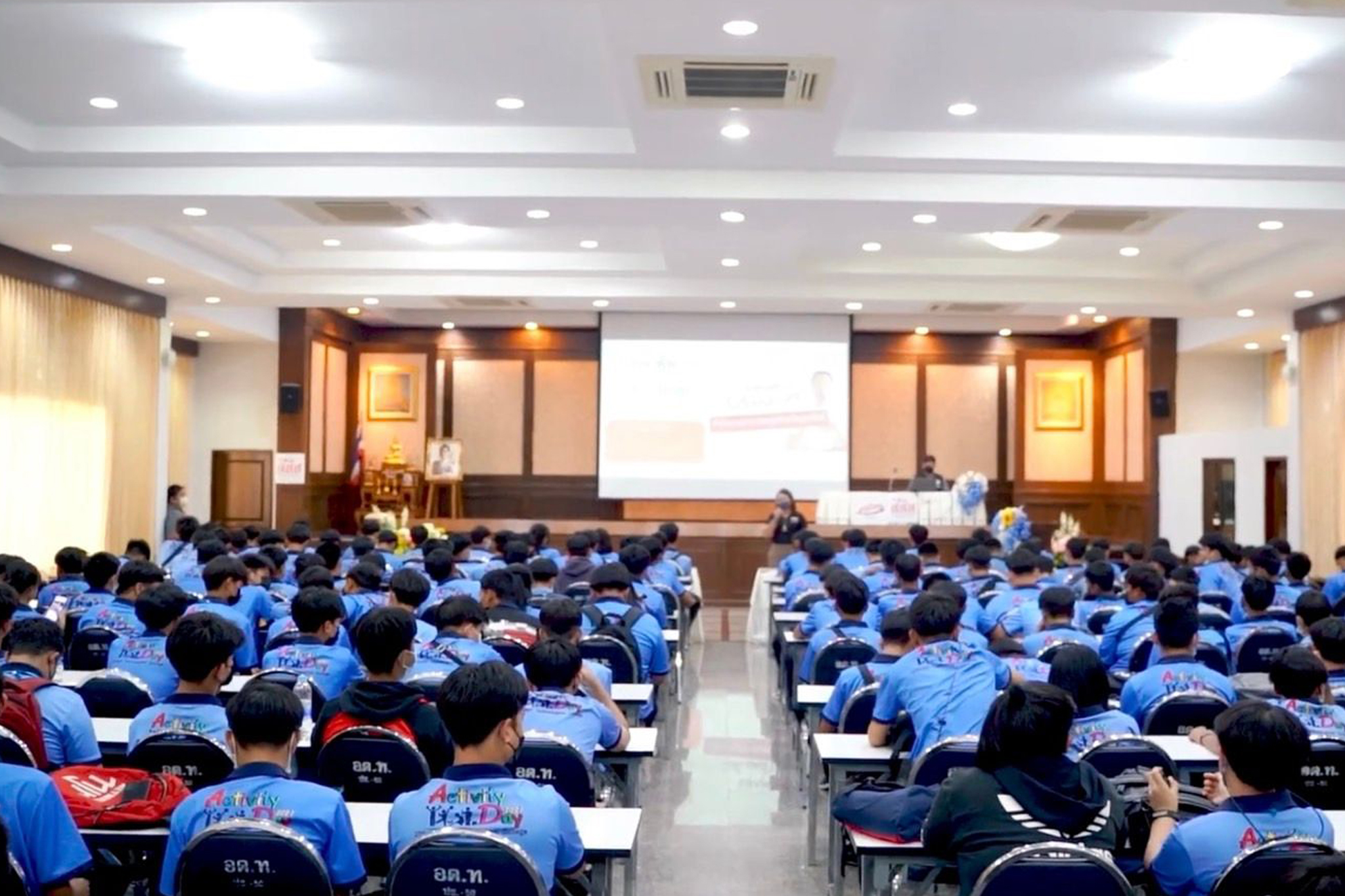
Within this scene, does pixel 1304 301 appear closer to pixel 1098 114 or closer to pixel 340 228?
pixel 1098 114

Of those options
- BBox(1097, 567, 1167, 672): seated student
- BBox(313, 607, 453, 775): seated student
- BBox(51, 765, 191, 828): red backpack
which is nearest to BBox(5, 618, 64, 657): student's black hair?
BBox(51, 765, 191, 828): red backpack

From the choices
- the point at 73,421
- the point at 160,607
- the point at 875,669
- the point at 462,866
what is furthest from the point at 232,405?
the point at 462,866

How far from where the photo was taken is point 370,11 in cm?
669

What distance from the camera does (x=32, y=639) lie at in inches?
172

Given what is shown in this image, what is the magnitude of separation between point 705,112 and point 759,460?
33.7 feet

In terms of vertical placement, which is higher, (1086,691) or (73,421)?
(73,421)

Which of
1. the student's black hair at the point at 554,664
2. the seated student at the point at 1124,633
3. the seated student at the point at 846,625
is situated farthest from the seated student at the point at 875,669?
the seated student at the point at 1124,633

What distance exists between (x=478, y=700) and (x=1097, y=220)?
8.12 metres

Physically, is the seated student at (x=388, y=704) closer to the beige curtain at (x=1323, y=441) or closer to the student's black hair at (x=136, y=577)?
the student's black hair at (x=136, y=577)

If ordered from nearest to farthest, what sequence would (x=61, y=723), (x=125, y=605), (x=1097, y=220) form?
1. (x=61, y=723)
2. (x=125, y=605)
3. (x=1097, y=220)

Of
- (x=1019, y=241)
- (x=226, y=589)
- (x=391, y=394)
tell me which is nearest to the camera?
(x=226, y=589)

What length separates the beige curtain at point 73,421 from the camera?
12.0 metres

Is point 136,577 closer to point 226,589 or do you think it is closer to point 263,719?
point 226,589

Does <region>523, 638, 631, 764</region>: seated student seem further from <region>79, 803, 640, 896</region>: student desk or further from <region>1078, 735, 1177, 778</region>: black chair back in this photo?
<region>1078, 735, 1177, 778</region>: black chair back
